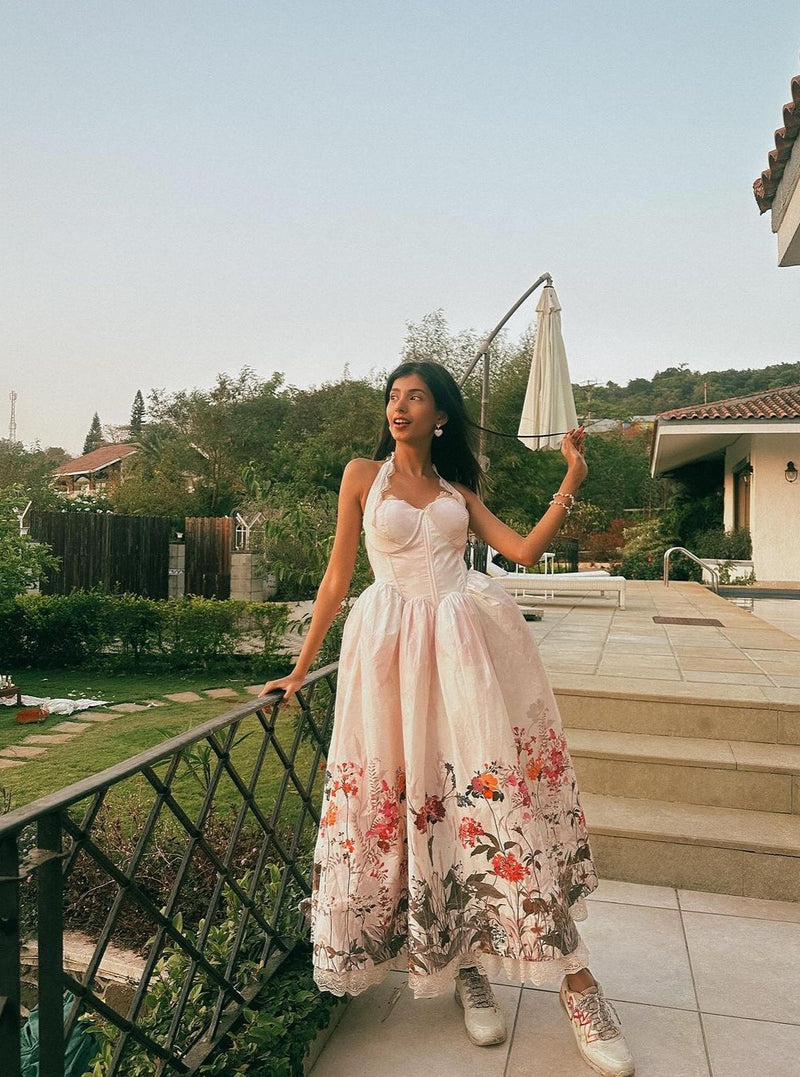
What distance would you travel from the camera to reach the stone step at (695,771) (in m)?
2.92

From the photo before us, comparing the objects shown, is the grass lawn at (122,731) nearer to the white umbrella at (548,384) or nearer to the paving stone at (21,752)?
the paving stone at (21,752)

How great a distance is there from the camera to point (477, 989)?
5.80 feet

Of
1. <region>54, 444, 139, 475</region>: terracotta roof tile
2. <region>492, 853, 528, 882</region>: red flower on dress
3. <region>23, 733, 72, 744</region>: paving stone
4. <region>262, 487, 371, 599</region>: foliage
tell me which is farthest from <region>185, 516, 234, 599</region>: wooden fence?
<region>54, 444, 139, 475</region>: terracotta roof tile

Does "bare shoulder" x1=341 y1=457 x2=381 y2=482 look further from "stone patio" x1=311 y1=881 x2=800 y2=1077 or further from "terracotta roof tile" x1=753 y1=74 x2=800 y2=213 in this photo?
"terracotta roof tile" x1=753 y1=74 x2=800 y2=213

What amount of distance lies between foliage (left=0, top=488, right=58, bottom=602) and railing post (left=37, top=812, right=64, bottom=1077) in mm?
8151

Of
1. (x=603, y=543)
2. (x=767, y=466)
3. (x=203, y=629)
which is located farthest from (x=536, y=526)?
(x=603, y=543)

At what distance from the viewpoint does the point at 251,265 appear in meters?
14.1

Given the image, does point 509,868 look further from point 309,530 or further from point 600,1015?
point 309,530

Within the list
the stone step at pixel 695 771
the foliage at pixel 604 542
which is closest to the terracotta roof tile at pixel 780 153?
the stone step at pixel 695 771

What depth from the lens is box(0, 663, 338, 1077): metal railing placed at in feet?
3.44

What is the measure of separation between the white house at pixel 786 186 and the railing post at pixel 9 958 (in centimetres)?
323

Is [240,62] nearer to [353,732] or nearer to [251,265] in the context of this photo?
[251,265]

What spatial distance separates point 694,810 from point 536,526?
5.98 ft

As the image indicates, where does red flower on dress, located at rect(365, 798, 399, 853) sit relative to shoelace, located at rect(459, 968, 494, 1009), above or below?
above
